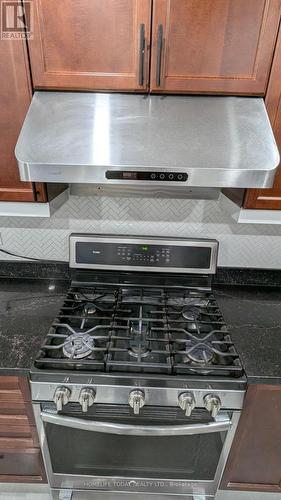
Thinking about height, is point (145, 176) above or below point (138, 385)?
above

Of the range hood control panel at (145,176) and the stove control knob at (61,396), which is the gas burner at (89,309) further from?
the range hood control panel at (145,176)

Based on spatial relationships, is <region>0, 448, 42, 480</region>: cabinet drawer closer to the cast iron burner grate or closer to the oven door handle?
the oven door handle

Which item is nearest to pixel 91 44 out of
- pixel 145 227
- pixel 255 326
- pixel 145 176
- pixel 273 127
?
pixel 145 176

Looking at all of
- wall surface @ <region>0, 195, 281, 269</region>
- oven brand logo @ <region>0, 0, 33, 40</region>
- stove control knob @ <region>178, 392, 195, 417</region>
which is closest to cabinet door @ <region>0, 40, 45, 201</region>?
oven brand logo @ <region>0, 0, 33, 40</region>

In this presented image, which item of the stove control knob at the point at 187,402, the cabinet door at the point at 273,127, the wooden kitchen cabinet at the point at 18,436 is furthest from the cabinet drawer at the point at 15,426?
the cabinet door at the point at 273,127

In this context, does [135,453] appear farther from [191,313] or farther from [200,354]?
[191,313]

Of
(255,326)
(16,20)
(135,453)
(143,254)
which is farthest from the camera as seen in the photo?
(143,254)

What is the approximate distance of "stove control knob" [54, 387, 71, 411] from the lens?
967 millimetres

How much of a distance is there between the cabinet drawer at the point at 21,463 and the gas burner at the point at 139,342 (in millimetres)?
582

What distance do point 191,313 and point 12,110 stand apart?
1064 millimetres

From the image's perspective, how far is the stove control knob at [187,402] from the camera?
97cm

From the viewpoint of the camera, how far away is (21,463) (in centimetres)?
123

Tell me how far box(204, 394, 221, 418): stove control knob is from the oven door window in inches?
3.3

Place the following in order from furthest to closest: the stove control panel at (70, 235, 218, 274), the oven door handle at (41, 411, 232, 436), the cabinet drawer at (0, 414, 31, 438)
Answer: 1. the stove control panel at (70, 235, 218, 274)
2. the cabinet drawer at (0, 414, 31, 438)
3. the oven door handle at (41, 411, 232, 436)
